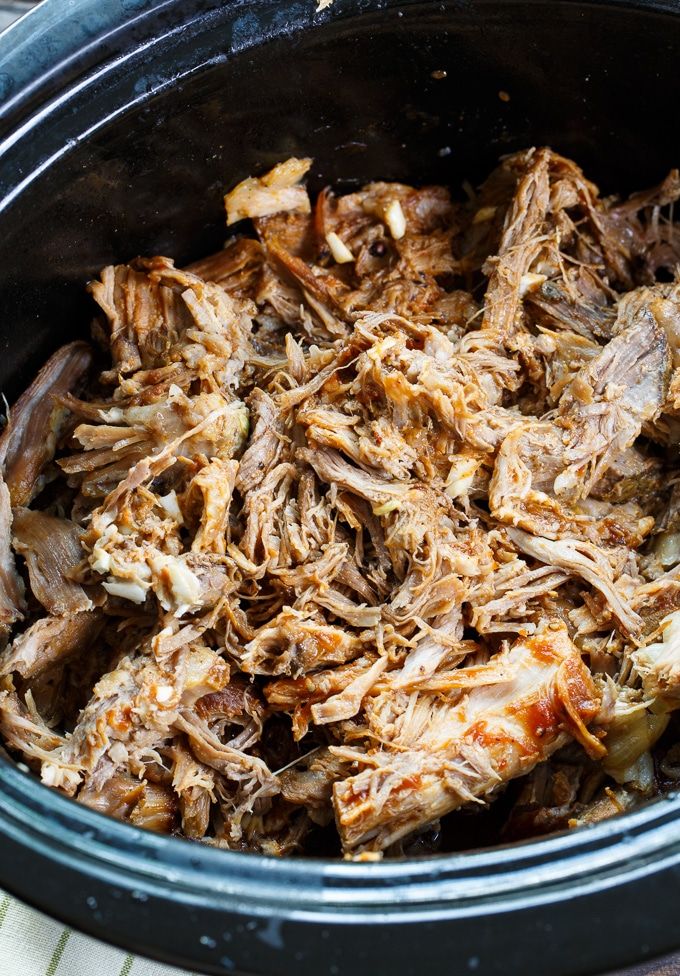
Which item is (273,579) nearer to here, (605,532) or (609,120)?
(605,532)

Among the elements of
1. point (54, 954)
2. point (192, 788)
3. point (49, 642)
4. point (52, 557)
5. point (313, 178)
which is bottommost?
point (54, 954)

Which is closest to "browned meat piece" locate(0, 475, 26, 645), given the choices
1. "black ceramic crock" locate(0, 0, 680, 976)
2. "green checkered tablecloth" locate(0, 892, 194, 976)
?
"black ceramic crock" locate(0, 0, 680, 976)

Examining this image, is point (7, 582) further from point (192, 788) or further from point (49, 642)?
point (192, 788)

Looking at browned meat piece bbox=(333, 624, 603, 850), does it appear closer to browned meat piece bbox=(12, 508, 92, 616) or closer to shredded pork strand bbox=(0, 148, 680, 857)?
shredded pork strand bbox=(0, 148, 680, 857)

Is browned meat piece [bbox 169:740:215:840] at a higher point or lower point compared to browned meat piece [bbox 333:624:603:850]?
higher

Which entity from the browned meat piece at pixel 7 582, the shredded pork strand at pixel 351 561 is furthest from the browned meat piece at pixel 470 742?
the browned meat piece at pixel 7 582

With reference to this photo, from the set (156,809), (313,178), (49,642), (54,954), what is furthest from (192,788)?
(313,178)
